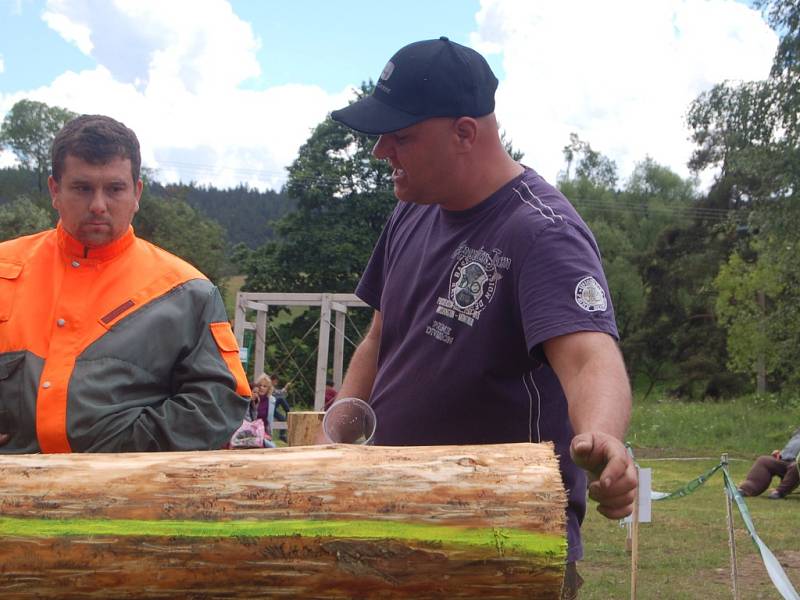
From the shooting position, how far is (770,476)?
14.8 metres

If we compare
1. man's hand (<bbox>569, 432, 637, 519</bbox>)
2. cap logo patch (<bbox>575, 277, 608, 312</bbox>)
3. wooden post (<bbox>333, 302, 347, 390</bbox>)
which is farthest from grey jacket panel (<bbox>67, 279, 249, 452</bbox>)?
wooden post (<bbox>333, 302, 347, 390</bbox>)

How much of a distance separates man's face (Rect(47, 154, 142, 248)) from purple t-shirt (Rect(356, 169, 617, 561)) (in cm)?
82

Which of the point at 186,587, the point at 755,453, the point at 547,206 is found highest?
the point at 547,206

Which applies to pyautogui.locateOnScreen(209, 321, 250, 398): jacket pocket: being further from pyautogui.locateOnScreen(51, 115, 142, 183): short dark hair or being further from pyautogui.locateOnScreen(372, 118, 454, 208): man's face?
pyautogui.locateOnScreen(372, 118, 454, 208): man's face

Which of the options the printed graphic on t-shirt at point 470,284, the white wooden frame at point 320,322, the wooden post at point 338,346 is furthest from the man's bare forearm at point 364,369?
the wooden post at point 338,346

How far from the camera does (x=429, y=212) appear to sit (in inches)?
106

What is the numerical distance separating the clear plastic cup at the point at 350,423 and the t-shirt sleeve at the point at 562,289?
65 cm

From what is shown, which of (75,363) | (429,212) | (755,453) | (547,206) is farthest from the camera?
(755,453)

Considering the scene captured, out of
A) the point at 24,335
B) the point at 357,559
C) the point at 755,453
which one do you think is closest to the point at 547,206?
the point at 357,559

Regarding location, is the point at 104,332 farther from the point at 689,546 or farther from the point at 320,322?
the point at 320,322

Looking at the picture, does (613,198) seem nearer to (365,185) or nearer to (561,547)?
(365,185)

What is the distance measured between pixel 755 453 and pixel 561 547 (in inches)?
957

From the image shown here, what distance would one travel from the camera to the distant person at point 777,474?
48.0 feet

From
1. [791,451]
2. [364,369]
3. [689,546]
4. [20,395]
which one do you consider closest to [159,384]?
[20,395]
